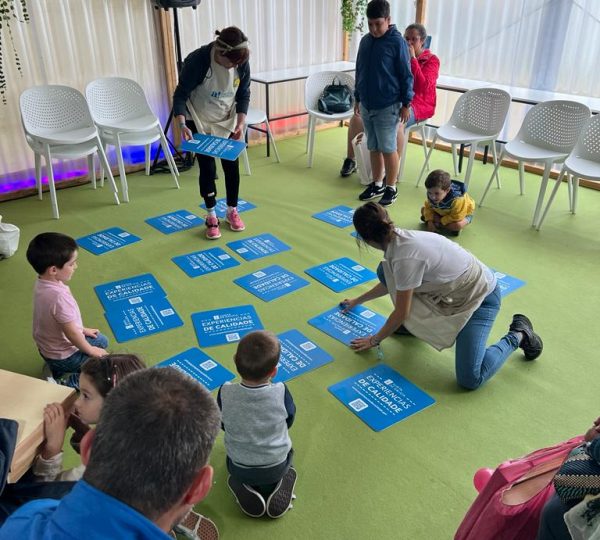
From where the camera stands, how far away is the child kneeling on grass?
171 cm

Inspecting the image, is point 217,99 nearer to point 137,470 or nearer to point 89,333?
point 89,333

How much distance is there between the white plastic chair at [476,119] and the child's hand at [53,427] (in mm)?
3711

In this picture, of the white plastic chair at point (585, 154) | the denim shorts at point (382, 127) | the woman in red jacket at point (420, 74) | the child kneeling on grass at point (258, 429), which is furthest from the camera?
the woman in red jacket at point (420, 74)

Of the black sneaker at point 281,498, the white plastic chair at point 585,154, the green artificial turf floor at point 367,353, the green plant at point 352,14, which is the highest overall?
the green plant at point 352,14

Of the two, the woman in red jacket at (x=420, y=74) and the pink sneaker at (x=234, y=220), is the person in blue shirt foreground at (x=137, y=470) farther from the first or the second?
the woman in red jacket at (x=420, y=74)

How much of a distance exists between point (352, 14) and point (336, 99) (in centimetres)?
118

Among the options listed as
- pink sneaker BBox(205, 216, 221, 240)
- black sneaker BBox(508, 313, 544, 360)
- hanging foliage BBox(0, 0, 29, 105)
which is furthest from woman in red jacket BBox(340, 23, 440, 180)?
hanging foliage BBox(0, 0, 29, 105)

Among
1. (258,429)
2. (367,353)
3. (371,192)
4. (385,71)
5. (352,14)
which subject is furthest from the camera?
(352,14)

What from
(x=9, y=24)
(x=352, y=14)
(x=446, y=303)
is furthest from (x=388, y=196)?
(x=9, y=24)

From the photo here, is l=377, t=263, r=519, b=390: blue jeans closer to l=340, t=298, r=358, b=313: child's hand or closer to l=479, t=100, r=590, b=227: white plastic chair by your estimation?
l=340, t=298, r=358, b=313: child's hand

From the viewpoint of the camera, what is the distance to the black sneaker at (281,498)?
1.84 meters

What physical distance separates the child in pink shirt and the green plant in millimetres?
4261

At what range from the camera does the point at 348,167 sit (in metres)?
4.93

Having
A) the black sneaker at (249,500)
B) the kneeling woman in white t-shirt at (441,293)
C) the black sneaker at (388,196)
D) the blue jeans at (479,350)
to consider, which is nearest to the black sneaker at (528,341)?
the kneeling woman in white t-shirt at (441,293)
